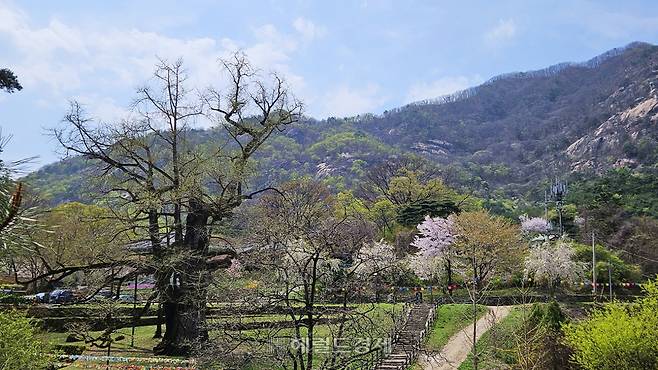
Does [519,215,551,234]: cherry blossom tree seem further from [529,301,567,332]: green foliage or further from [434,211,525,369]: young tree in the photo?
[529,301,567,332]: green foliage

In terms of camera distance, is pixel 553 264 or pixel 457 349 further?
pixel 553 264

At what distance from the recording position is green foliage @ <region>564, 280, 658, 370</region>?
13.8 meters

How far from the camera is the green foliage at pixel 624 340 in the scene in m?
13.8

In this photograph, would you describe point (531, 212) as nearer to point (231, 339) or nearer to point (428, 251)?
point (428, 251)

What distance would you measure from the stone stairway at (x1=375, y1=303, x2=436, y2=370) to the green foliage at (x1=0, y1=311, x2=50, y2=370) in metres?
11.6

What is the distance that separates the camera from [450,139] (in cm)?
15838

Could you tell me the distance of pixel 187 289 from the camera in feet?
65.9

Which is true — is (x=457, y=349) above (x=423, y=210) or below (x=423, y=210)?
below

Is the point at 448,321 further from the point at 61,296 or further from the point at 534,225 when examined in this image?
the point at 534,225

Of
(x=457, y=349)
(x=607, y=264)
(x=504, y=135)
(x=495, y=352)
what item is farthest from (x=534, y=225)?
(x=504, y=135)

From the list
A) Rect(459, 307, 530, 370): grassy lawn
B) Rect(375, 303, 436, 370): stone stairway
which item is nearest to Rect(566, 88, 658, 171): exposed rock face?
Rect(375, 303, 436, 370): stone stairway

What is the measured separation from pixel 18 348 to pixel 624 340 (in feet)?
44.1

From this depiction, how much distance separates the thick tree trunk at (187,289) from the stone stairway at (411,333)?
6688mm

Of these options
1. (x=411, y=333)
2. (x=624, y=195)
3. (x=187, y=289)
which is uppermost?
(x=624, y=195)
